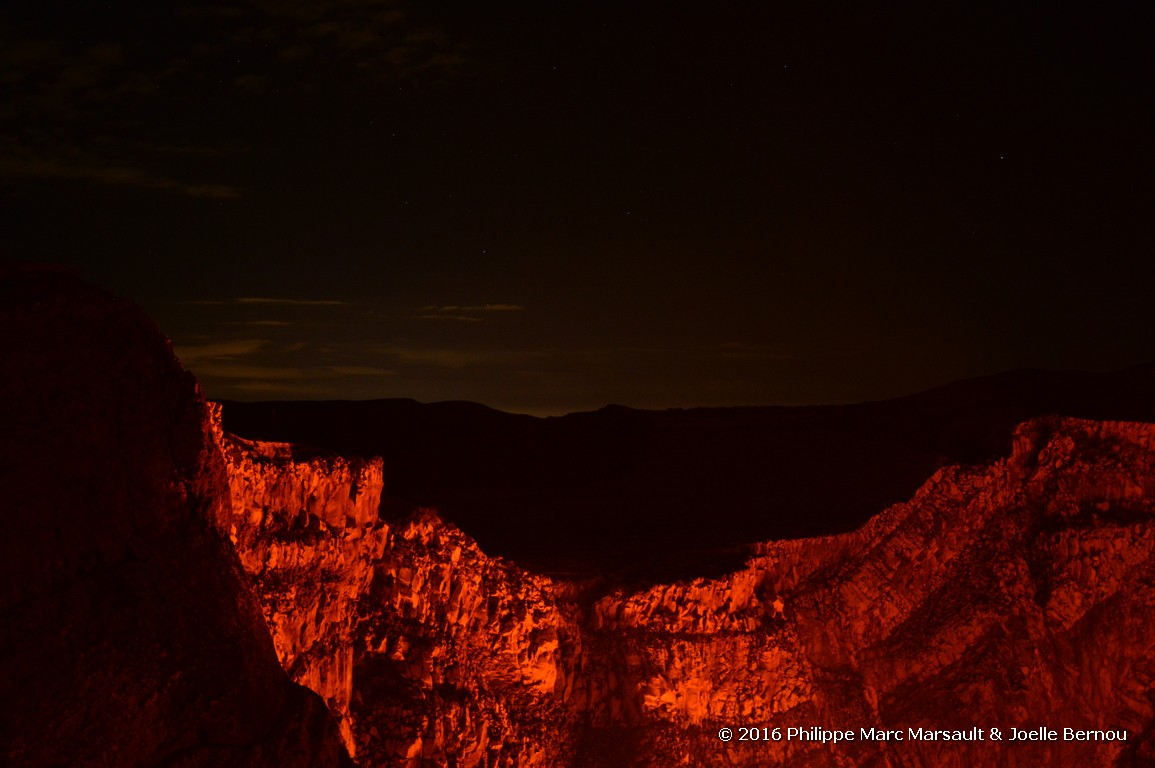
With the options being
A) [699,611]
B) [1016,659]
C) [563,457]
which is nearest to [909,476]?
Result: [1016,659]

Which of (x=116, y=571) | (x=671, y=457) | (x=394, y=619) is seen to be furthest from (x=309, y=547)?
(x=671, y=457)

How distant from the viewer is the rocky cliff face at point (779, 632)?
2245cm

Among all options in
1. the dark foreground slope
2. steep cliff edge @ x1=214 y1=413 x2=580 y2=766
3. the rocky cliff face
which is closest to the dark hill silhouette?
the rocky cliff face

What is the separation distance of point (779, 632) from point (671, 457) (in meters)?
22.8

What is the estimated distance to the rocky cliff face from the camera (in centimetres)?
2245

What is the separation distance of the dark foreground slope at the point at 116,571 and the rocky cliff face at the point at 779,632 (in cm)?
633

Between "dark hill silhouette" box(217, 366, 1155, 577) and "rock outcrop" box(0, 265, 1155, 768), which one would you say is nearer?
"rock outcrop" box(0, 265, 1155, 768)

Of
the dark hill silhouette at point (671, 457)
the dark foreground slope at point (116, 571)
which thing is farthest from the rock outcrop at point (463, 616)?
the dark hill silhouette at point (671, 457)

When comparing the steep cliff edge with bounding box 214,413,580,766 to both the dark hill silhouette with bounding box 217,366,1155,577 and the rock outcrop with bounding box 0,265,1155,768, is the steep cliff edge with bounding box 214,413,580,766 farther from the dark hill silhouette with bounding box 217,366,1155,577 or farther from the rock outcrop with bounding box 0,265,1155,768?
the dark hill silhouette with bounding box 217,366,1155,577

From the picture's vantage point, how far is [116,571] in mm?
12750

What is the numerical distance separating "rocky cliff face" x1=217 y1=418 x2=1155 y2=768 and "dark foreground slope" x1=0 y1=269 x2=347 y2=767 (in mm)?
6329

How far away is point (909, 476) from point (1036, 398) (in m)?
9.63

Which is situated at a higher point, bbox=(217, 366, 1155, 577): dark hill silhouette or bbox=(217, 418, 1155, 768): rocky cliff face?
bbox=(217, 366, 1155, 577): dark hill silhouette

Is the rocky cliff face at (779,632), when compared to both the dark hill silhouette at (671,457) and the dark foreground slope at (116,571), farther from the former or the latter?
the dark foreground slope at (116,571)
